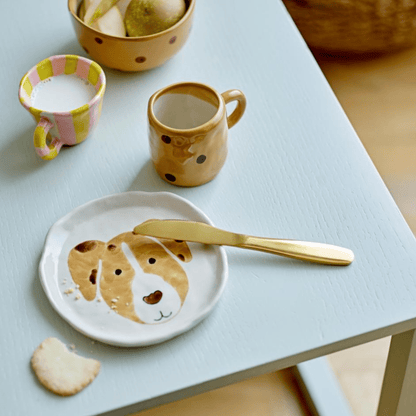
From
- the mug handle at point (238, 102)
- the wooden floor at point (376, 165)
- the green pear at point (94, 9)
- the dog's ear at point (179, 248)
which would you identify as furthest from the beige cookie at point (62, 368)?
the wooden floor at point (376, 165)

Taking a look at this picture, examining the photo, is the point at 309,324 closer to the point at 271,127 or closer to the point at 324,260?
the point at 324,260

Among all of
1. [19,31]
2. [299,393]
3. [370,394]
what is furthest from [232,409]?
[19,31]

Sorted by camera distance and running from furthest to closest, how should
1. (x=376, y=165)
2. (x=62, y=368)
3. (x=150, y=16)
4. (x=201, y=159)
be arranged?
1. (x=376, y=165)
2. (x=150, y=16)
3. (x=201, y=159)
4. (x=62, y=368)

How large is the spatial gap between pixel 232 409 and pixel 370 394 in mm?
245

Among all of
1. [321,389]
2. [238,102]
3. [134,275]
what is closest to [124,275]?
[134,275]

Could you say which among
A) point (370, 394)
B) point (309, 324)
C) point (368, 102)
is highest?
point (309, 324)

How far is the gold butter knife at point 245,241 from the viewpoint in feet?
1.86

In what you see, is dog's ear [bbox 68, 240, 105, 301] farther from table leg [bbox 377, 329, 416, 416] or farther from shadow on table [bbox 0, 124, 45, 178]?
table leg [bbox 377, 329, 416, 416]

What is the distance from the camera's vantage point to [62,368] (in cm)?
50

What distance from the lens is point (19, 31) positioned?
2.65ft

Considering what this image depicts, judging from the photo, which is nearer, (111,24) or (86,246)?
(86,246)

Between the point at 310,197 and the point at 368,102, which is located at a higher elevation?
the point at 310,197

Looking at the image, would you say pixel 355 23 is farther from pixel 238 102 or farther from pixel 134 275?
pixel 134 275

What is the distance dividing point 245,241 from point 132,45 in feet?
0.94
